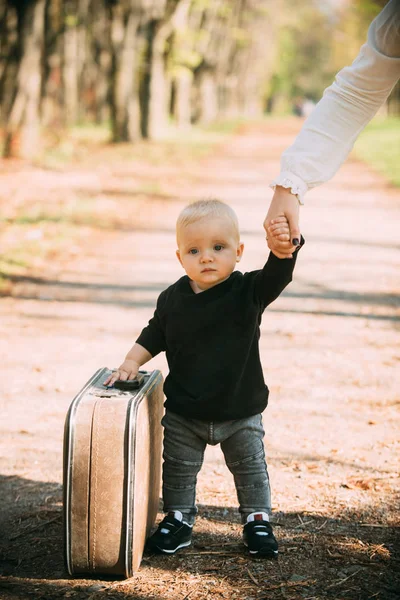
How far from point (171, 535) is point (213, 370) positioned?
685 mm

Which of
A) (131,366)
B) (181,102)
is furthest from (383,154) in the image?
(131,366)

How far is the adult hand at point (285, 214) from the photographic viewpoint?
275cm

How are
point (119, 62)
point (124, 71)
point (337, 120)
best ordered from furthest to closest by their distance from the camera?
point (124, 71) < point (119, 62) < point (337, 120)

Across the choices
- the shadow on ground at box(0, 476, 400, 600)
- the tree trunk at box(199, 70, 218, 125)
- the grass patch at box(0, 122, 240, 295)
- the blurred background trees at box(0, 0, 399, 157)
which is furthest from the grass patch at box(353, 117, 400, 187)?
the shadow on ground at box(0, 476, 400, 600)

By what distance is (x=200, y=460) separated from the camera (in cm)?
317

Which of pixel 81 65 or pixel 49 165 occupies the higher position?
pixel 81 65

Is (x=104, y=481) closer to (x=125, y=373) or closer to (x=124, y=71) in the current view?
(x=125, y=373)

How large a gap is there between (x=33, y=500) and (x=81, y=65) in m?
38.7

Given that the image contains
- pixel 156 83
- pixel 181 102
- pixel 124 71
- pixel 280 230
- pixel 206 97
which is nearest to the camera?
pixel 280 230

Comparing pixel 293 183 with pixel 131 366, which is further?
pixel 131 366

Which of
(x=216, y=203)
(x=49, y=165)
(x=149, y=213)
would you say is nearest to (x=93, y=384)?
(x=216, y=203)

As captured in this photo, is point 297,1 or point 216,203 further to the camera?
point 297,1

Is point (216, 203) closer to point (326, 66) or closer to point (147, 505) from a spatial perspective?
point (147, 505)

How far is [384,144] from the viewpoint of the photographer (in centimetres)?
2989
